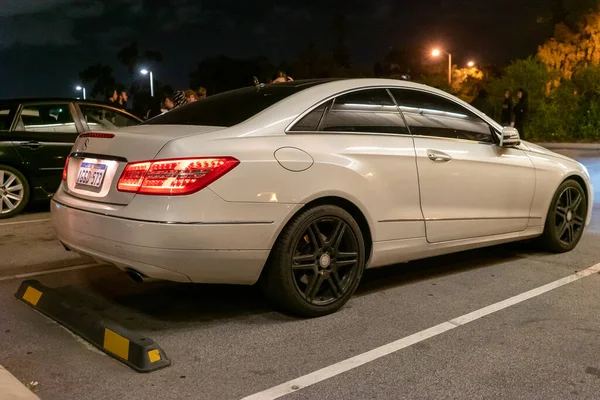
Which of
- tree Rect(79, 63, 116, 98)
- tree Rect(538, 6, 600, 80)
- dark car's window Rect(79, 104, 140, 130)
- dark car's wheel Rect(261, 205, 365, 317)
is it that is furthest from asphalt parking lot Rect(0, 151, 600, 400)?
tree Rect(79, 63, 116, 98)

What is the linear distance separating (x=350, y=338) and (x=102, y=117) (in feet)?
20.1

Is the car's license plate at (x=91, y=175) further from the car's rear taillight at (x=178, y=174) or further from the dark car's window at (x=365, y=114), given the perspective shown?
the dark car's window at (x=365, y=114)

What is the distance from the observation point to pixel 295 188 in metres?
3.65

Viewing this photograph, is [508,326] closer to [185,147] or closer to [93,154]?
[185,147]

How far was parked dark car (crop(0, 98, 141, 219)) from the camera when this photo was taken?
25.3 ft

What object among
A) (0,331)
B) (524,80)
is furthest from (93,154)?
(524,80)

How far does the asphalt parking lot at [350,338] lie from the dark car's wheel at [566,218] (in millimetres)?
320

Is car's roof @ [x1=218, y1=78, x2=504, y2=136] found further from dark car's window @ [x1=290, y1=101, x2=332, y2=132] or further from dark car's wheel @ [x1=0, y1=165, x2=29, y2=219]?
dark car's wheel @ [x1=0, y1=165, x2=29, y2=219]

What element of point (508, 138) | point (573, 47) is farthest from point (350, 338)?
point (573, 47)

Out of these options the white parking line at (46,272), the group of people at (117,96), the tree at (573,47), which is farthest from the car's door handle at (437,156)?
the tree at (573,47)

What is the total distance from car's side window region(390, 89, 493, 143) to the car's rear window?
693 mm

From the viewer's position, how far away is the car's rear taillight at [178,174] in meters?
3.38

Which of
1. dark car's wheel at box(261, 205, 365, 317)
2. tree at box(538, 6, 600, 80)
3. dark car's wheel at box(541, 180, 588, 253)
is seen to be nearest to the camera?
dark car's wheel at box(261, 205, 365, 317)

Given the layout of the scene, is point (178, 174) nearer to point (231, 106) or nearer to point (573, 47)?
point (231, 106)
